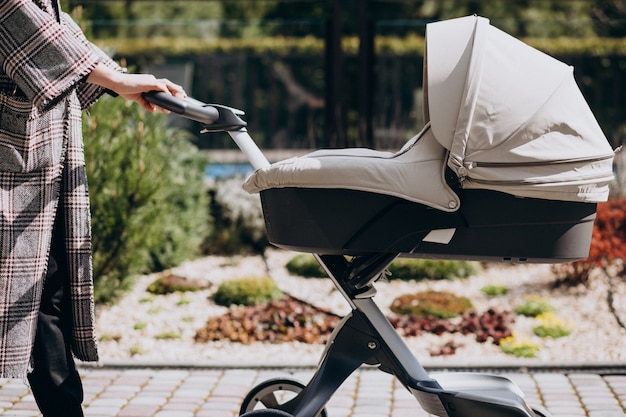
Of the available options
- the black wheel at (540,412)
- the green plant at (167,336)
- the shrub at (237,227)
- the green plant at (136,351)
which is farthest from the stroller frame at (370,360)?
the shrub at (237,227)

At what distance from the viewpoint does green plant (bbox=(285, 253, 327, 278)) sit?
6.72 m

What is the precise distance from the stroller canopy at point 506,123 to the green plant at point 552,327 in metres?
2.74

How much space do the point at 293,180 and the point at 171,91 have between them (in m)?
0.50

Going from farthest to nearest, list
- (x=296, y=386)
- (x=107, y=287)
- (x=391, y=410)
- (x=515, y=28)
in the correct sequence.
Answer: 1. (x=515, y=28)
2. (x=107, y=287)
3. (x=391, y=410)
4. (x=296, y=386)

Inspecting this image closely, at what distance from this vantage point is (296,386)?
10.6ft

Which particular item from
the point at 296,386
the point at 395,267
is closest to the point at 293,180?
the point at 296,386

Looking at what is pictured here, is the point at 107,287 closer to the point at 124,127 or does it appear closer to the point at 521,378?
the point at 124,127

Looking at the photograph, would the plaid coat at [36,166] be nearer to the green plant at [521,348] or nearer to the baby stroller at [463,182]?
the baby stroller at [463,182]

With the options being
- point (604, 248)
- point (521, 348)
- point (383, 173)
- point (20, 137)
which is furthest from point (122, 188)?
point (383, 173)

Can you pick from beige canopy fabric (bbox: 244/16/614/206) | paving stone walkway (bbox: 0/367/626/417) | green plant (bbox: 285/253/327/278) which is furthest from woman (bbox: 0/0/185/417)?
green plant (bbox: 285/253/327/278)

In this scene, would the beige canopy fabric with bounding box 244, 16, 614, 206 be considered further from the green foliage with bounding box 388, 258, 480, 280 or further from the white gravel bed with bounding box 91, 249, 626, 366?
the green foliage with bounding box 388, 258, 480, 280

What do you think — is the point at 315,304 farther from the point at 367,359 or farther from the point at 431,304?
the point at 367,359

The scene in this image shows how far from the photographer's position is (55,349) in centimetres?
288

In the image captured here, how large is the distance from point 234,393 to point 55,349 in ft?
4.61
